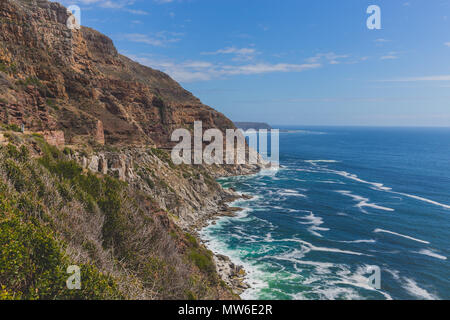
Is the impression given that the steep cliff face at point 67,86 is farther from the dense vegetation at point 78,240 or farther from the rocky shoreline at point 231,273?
the rocky shoreline at point 231,273

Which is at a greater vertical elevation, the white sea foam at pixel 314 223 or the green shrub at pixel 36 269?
the green shrub at pixel 36 269

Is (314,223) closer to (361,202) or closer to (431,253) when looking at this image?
(431,253)

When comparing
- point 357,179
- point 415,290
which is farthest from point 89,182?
point 357,179

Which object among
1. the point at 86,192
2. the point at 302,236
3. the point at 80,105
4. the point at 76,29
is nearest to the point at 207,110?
the point at 76,29

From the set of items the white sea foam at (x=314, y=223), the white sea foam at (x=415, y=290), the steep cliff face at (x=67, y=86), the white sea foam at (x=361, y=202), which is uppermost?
the steep cliff face at (x=67, y=86)

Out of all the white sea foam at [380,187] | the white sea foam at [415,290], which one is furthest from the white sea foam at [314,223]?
the white sea foam at [380,187]

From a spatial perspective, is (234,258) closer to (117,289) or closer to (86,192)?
(86,192)
